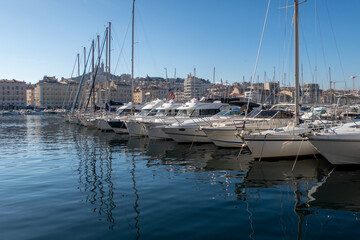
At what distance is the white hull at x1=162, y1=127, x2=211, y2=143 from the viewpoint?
20.6 meters

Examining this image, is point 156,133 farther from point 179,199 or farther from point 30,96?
point 30,96

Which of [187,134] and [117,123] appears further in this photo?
[117,123]

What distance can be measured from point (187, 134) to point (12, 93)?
155969 millimetres

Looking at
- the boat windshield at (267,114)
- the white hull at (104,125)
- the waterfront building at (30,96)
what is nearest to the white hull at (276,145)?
the boat windshield at (267,114)

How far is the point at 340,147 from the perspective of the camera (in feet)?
38.8

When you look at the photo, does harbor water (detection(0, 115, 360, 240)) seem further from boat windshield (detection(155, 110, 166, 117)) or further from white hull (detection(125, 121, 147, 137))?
boat windshield (detection(155, 110, 166, 117))

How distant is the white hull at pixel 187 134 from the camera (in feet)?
67.7

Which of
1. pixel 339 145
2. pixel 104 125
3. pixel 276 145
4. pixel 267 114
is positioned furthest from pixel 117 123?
pixel 339 145

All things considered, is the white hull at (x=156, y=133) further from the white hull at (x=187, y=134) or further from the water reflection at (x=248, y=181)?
the water reflection at (x=248, y=181)

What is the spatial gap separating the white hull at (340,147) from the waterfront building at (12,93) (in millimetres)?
160108

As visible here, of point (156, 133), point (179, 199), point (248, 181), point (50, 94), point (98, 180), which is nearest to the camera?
point (179, 199)

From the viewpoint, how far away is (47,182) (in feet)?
35.9

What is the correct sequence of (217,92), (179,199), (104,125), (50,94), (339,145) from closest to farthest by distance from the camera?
1. (179,199)
2. (339,145)
3. (104,125)
4. (217,92)
5. (50,94)

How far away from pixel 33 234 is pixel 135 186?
13.6ft
